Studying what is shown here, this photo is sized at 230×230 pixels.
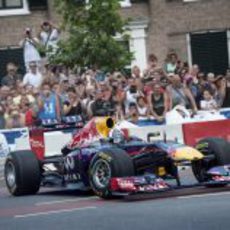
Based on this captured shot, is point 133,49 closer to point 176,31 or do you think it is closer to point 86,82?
point 176,31

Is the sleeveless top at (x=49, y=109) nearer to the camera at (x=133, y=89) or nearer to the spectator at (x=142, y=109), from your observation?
the spectator at (x=142, y=109)

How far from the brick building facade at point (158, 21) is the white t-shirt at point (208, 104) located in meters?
9.19

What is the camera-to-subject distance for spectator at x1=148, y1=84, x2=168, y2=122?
26.0 m

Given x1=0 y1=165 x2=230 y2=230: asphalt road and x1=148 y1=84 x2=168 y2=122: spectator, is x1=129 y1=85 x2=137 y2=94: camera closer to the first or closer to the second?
x1=148 y1=84 x2=168 y2=122: spectator

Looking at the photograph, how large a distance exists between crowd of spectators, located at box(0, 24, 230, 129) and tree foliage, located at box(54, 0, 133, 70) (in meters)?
0.43

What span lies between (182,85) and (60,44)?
4.11m

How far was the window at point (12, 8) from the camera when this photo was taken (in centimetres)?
3666

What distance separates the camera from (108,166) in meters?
16.1

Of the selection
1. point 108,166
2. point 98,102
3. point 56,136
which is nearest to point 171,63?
point 98,102

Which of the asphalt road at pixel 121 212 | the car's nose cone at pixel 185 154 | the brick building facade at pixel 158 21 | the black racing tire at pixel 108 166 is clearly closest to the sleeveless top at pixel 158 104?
the asphalt road at pixel 121 212

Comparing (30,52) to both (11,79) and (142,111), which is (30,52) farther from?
(142,111)

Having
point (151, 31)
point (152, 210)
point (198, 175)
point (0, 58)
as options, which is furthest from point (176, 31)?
point (152, 210)

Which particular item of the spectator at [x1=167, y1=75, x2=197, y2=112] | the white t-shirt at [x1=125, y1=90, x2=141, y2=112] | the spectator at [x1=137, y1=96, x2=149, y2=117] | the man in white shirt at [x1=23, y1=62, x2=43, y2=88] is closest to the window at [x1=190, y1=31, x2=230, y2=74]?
the man in white shirt at [x1=23, y1=62, x2=43, y2=88]

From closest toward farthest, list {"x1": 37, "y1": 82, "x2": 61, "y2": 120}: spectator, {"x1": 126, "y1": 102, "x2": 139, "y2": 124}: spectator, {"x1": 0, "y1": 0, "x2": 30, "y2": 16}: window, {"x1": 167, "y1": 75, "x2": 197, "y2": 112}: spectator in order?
{"x1": 126, "y1": 102, "x2": 139, "y2": 124}: spectator < {"x1": 37, "y1": 82, "x2": 61, "y2": 120}: spectator < {"x1": 167, "y1": 75, "x2": 197, "y2": 112}: spectator < {"x1": 0, "y1": 0, "x2": 30, "y2": 16}: window
